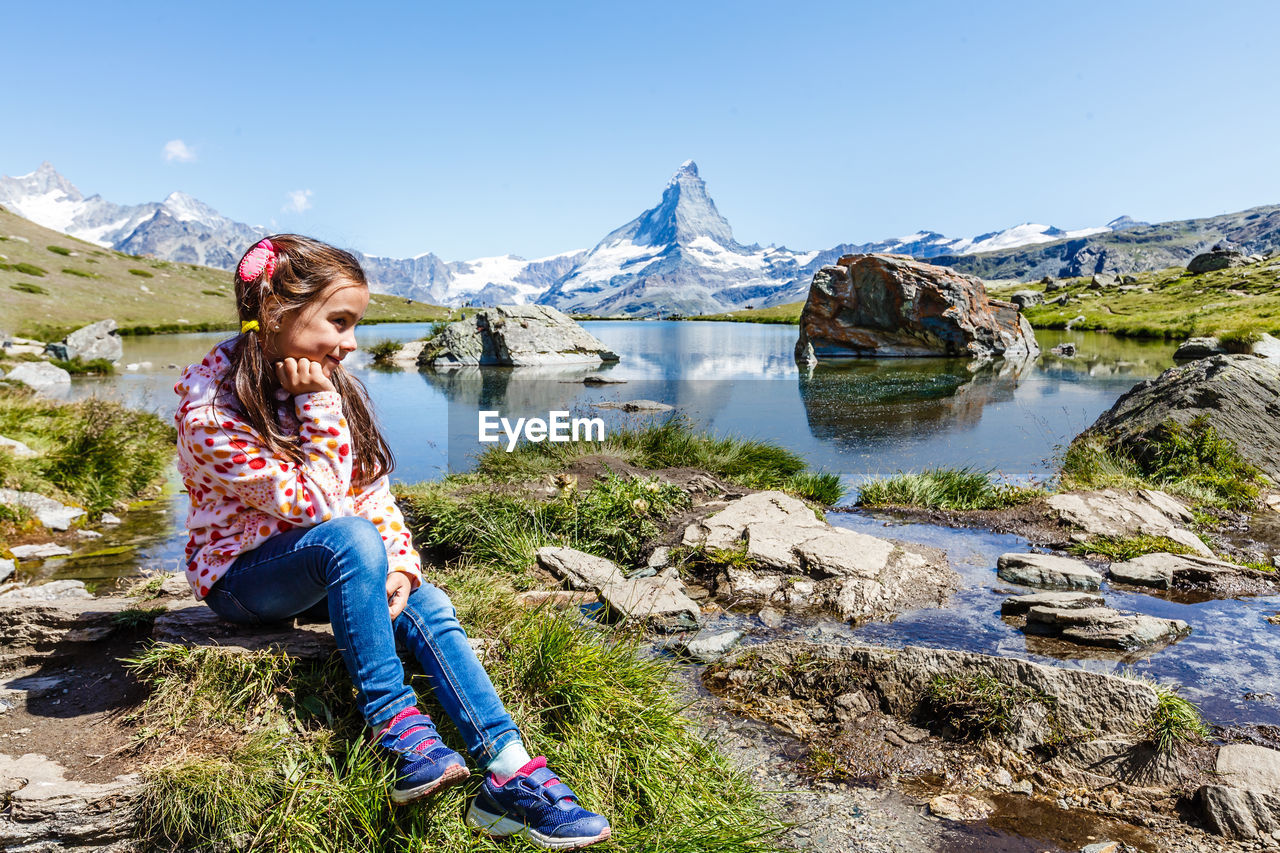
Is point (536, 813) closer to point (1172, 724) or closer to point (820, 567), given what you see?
point (1172, 724)

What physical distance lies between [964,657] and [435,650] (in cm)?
323

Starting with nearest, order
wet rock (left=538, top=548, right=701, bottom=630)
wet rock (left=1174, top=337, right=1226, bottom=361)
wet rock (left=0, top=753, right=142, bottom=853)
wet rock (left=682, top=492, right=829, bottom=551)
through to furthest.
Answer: wet rock (left=0, top=753, right=142, bottom=853), wet rock (left=538, top=548, right=701, bottom=630), wet rock (left=682, top=492, right=829, bottom=551), wet rock (left=1174, top=337, right=1226, bottom=361)

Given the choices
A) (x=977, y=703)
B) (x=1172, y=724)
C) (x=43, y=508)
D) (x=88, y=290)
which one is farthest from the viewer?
(x=88, y=290)

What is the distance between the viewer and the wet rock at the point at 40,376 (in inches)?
750

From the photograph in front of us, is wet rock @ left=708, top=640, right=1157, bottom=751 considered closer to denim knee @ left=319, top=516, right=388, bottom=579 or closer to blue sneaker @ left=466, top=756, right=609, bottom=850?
blue sneaker @ left=466, top=756, right=609, bottom=850

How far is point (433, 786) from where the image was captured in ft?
8.52

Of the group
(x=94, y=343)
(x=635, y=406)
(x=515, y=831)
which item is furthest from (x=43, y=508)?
(x=94, y=343)

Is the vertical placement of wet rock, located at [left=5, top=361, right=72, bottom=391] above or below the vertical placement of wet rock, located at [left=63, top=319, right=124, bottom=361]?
below

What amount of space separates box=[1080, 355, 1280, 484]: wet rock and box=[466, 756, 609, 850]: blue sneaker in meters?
11.1

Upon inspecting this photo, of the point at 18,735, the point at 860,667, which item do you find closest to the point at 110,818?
the point at 18,735

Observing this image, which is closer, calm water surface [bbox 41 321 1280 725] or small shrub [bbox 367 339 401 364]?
calm water surface [bbox 41 321 1280 725]

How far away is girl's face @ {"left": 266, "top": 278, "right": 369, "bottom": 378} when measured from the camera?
9.95 feet

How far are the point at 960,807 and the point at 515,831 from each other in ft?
7.27

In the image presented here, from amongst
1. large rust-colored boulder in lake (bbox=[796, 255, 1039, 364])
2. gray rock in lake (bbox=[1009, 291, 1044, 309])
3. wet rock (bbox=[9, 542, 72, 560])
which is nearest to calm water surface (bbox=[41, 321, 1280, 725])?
wet rock (bbox=[9, 542, 72, 560])
